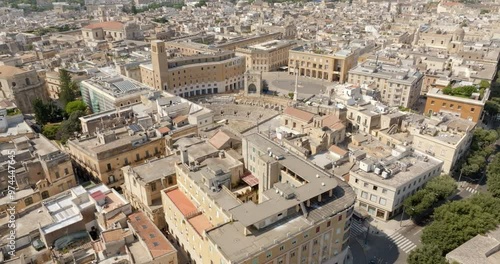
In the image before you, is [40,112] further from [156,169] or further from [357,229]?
[357,229]

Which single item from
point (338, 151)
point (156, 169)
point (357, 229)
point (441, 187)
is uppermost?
point (156, 169)

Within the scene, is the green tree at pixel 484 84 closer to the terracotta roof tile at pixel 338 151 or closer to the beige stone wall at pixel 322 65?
the beige stone wall at pixel 322 65

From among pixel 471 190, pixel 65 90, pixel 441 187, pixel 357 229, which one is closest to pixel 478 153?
pixel 471 190

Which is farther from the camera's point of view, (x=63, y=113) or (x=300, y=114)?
(x=63, y=113)

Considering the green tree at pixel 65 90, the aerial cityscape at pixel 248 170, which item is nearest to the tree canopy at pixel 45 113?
the aerial cityscape at pixel 248 170

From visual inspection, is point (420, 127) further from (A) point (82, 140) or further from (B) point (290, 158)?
(A) point (82, 140)

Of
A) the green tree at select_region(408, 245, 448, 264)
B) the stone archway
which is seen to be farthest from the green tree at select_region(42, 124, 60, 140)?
the green tree at select_region(408, 245, 448, 264)

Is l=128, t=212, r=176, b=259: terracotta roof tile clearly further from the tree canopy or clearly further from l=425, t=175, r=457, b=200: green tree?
the tree canopy
